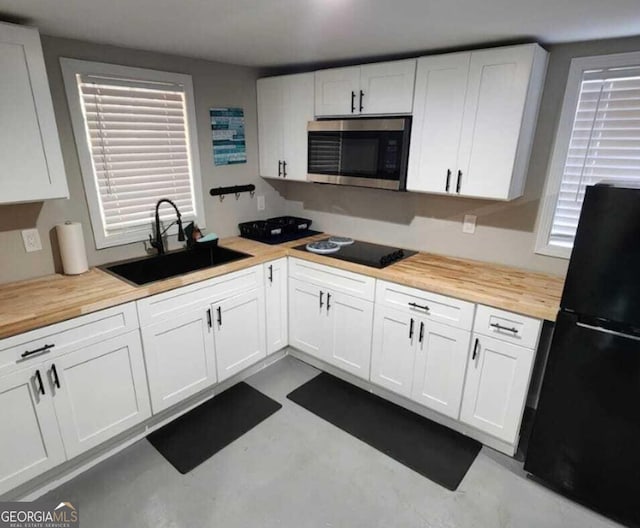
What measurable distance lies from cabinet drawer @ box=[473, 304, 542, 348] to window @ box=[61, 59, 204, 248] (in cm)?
215

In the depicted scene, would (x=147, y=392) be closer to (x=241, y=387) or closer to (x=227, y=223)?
(x=241, y=387)

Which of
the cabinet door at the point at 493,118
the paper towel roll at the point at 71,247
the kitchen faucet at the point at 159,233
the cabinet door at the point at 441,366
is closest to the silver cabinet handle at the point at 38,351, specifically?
the paper towel roll at the point at 71,247

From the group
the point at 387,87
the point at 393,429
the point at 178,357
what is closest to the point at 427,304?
the point at 393,429

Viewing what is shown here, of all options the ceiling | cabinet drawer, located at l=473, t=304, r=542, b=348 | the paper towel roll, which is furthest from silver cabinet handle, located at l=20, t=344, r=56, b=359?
cabinet drawer, located at l=473, t=304, r=542, b=348

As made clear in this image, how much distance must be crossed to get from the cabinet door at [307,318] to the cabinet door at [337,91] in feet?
4.14

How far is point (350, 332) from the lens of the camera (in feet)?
8.55

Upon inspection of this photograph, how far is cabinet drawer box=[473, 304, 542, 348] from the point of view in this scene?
188cm

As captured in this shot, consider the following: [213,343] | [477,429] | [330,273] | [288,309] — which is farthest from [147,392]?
[477,429]

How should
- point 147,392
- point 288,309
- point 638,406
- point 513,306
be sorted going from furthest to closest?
point 288,309 < point 147,392 < point 513,306 < point 638,406

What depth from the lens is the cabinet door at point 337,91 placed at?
2.50 m

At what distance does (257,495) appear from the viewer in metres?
1.89

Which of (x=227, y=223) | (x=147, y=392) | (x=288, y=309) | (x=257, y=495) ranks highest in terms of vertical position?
(x=227, y=223)

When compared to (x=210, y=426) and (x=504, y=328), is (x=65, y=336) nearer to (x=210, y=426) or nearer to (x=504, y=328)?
(x=210, y=426)

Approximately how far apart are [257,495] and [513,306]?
1.63m
